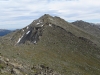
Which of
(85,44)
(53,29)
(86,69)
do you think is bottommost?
(86,69)

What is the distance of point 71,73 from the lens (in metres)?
79.1

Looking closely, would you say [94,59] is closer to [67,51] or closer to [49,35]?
[67,51]

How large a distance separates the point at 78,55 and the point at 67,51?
7.53 metres

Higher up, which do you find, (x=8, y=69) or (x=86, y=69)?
(x=8, y=69)

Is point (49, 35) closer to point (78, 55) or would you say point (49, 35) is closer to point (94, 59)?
point (78, 55)

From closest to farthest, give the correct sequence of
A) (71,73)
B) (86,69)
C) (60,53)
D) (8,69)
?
(8,69) < (71,73) < (86,69) < (60,53)

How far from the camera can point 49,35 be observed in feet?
437

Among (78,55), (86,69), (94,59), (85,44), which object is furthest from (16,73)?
(85,44)

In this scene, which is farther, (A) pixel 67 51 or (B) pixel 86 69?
(A) pixel 67 51

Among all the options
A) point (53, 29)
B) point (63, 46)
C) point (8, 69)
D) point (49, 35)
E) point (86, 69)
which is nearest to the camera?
point (8, 69)

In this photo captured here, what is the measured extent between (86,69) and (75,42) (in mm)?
35462

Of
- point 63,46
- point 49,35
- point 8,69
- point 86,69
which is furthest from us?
point 49,35

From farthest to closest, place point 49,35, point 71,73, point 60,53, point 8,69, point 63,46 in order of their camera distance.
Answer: point 49,35, point 63,46, point 60,53, point 71,73, point 8,69

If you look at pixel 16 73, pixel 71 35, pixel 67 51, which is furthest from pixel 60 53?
pixel 16 73
